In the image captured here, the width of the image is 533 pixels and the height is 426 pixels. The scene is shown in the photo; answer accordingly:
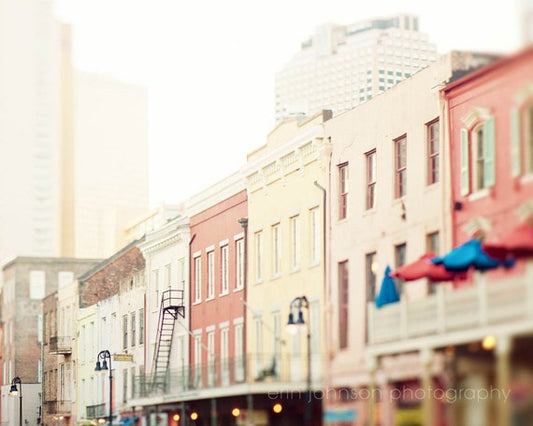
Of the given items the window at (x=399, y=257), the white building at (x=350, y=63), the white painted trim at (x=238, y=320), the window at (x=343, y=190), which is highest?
the white building at (x=350, y=63)

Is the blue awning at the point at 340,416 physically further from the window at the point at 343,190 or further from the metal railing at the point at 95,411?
the metal railing at the point at 95,411

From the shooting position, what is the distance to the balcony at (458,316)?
80.4ft

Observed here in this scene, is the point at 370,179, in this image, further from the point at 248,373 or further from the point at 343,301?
the point at 248,373

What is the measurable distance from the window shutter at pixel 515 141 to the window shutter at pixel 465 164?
3.89 metres

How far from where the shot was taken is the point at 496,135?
103 feet

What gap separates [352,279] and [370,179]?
302cm

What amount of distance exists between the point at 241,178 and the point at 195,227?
19.6 feet

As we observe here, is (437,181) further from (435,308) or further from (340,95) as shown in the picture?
(340,95)

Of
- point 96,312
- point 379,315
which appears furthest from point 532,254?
point 96,312

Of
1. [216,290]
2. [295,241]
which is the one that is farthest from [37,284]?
[295,241]

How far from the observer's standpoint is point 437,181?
35.2m

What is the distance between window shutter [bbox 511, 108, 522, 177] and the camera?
94.8ft

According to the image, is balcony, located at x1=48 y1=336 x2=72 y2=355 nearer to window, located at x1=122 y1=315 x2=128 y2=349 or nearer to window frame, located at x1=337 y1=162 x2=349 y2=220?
window, located at x1=122 y1=315 x2=128 y2=349

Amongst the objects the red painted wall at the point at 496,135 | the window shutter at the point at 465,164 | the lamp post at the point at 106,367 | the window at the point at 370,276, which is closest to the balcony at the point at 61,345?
the lamp post at the point at 106,367
